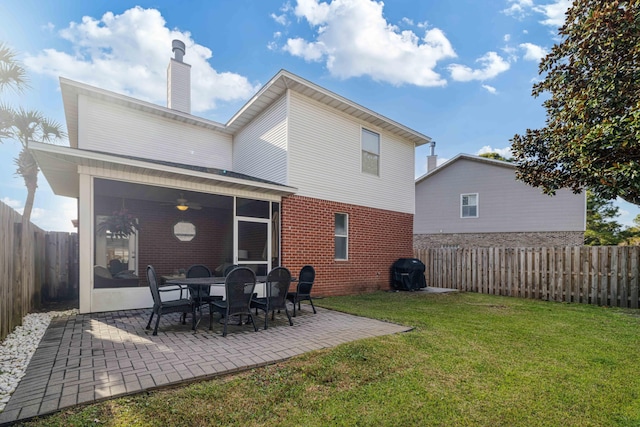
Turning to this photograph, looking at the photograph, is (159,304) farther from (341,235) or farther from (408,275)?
(408,275)

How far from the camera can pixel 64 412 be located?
2617 millimetres

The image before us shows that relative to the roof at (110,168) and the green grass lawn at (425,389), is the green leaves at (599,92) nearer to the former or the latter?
the green grass lawn at (425,389)

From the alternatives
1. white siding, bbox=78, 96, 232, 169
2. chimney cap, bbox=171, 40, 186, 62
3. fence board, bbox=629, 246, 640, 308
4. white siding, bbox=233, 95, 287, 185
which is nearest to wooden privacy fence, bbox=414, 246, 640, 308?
fence board, bbox=629, 246, 640, 308

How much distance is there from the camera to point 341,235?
10.3 m

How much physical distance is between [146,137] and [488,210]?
17.3m

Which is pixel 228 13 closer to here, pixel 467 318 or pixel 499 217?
pixel 467 318

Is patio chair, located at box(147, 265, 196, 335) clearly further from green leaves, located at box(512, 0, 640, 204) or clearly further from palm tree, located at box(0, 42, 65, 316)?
palm tree, located at box(0, 42, 65, 316)

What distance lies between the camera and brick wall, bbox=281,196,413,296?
8.95m

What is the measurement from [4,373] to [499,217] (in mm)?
19498

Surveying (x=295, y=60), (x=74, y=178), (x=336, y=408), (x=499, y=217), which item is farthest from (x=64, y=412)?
(x=499, y=217)

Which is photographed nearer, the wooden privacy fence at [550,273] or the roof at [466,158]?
the wooden privacy fence at [550,273]

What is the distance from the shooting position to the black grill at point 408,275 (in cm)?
1118

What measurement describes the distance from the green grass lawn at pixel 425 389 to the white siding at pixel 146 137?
342 inches

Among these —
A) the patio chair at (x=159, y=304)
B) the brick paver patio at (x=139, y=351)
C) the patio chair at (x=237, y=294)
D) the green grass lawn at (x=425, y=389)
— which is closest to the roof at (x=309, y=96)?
the patio chair at (x=237, y=294)
